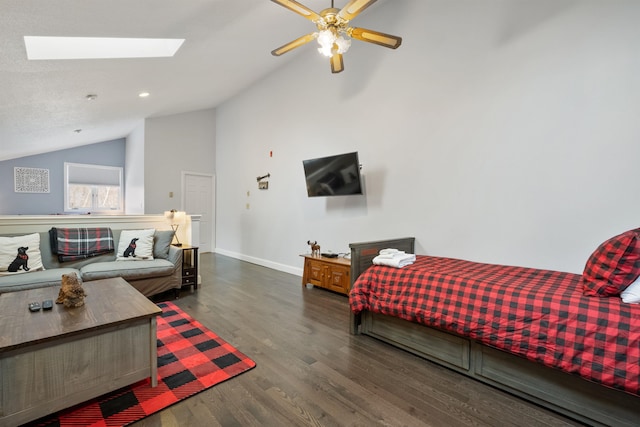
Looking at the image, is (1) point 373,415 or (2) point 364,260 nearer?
(1) point 373,415

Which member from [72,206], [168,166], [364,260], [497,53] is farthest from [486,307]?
[72,206]

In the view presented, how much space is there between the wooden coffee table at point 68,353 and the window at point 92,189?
5.91 meters

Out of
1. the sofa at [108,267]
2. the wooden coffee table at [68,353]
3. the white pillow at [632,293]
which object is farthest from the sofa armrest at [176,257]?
the white pillow at [632,293]

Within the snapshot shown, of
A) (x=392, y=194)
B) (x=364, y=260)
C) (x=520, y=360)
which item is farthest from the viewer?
(x=392, y=194)

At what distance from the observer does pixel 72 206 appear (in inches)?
269

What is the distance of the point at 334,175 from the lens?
13.0 feet

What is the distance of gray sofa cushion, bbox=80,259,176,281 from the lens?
3.09 m

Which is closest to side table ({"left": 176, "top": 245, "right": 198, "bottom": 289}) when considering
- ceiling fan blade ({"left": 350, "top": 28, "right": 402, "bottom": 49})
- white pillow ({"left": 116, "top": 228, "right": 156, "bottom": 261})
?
white pillow ({"left": 116, "top": 228, "right": 156, "bottom": 261})

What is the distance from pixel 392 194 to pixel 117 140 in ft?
23.3

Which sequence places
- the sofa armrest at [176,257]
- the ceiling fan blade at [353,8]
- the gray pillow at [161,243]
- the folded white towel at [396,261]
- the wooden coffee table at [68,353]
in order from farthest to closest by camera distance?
the gray pillow at [161,243], the sofa armrest at [176,257], the folded white towel at [396,261], the ceiling fan blade at [353,8], the wooden coffee table at [68,353]

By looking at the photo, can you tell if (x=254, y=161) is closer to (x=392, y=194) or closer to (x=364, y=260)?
(x=392, y=194)

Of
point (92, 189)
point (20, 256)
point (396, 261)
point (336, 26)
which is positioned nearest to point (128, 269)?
point (20, 256)

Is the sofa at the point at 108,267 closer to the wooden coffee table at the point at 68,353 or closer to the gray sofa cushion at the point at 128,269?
the gray sofa cushion at the point at 128,269

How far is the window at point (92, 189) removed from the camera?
6.79 m
